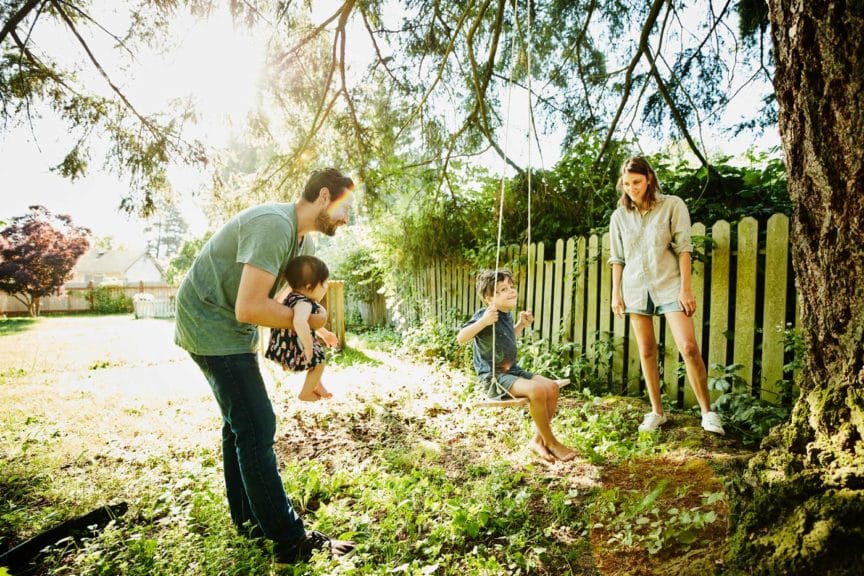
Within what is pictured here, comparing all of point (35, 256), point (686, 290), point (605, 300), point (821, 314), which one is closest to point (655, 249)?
point (686, 290)

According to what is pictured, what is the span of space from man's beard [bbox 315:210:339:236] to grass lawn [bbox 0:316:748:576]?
150cm

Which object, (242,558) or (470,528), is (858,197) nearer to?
(470,528)

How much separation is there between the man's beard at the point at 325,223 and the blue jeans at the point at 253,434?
26.8 inches

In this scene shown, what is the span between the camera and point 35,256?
22297 mm

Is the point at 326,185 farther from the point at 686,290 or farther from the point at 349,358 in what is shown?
the point at 349,358

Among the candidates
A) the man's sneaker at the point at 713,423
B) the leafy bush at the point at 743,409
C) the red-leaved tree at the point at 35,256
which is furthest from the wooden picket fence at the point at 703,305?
the red-leaved tree at the point at 35,256

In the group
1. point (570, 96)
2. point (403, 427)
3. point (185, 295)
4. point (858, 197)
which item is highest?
point (570, 96)

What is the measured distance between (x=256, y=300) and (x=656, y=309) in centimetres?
267

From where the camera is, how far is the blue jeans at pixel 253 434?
1.96 metres

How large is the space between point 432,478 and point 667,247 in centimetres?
Answer: 221

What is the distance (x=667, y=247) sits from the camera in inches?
121

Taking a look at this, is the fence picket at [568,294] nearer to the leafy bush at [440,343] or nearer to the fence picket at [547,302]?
the fence picket at [547,302]

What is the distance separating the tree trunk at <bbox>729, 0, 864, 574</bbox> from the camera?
1.21 meters

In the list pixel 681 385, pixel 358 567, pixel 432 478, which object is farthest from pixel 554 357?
pixel 358 567
